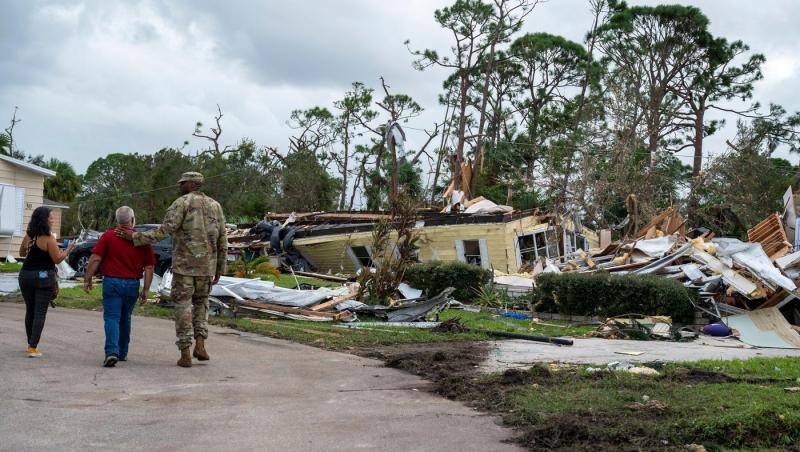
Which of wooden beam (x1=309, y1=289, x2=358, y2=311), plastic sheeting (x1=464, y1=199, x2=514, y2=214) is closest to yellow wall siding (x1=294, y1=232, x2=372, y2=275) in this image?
plastic sheeting (x1=464, y1=199, x2=514, y2=214)

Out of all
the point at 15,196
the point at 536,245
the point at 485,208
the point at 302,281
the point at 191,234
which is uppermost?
the point at 15,196

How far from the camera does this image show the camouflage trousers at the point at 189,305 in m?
8.39

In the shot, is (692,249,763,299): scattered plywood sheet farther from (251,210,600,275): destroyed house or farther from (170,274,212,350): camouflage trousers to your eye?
(170,274,212,350): camouflage trousers

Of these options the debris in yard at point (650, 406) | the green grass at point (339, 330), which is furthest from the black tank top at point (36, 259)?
the debris in yard at point (650, 406)

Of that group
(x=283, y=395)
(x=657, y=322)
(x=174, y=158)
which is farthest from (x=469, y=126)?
(x=283, y=395)

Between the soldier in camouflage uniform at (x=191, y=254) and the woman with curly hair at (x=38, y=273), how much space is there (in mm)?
767

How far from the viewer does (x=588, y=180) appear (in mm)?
30344

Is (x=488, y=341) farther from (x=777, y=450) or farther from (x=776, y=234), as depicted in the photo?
(x=776, y=234)

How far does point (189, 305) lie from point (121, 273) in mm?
767

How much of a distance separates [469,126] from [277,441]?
44915mm

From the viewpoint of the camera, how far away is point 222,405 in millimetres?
6652

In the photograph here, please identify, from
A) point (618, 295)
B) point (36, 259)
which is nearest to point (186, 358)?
point (36, 259)

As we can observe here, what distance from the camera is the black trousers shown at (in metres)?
8.56

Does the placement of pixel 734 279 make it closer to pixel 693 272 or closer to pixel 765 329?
pixel 693 272
